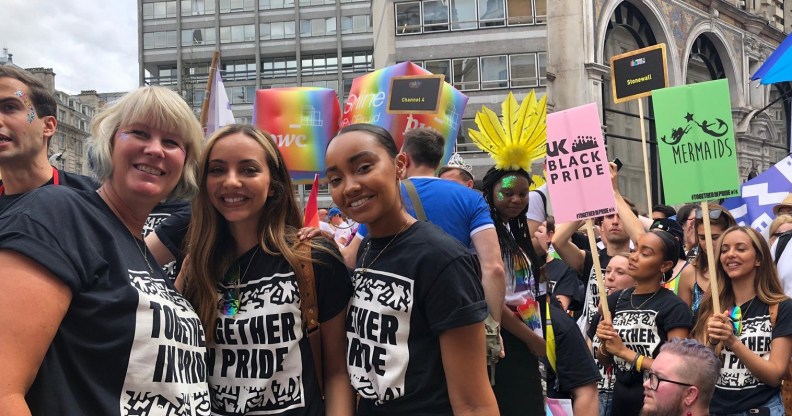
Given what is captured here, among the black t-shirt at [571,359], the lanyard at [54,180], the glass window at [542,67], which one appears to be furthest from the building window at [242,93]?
the lanyard at [54,180]

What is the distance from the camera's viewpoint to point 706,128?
199 inches

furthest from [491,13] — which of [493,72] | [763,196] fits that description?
[763,196]

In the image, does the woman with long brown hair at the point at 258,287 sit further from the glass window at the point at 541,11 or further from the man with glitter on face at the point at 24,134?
the glass window at the point at 541,11

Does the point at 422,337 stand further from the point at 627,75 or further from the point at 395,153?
the point at 627,75

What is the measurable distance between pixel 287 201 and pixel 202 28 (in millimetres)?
61930

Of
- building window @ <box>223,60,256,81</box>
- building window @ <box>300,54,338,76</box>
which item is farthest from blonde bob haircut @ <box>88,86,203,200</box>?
building window @ <box>223,60,256,81</box>

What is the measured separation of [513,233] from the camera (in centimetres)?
438

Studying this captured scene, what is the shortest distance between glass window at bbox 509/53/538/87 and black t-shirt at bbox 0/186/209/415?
26.4 meters

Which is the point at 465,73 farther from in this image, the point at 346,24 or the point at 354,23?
the point at 346,24

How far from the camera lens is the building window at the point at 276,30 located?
6075 cm

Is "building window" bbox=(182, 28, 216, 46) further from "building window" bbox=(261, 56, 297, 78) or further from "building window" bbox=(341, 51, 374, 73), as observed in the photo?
"building window" bbox=(341, 51, 374, 73)

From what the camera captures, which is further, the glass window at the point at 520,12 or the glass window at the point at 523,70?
the glass window at the point at 520,12

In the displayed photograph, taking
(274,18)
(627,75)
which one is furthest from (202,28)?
(627,75)

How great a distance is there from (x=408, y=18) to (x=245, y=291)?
27337 mm
